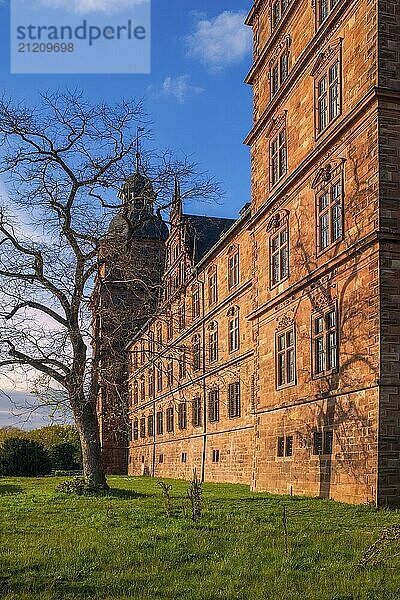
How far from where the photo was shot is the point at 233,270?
37156mm

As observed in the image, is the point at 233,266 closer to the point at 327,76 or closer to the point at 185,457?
the point at 185,457

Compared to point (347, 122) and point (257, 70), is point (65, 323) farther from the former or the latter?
point (257, 70)

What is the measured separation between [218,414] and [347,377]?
19.6 metres

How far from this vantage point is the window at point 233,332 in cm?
3647

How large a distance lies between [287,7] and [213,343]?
18.9 m

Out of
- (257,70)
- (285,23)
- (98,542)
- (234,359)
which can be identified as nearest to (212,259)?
(234,359)

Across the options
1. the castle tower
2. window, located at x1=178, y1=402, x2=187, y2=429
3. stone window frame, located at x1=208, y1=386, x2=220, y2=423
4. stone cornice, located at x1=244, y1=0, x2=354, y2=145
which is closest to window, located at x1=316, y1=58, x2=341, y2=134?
stone cornice, located at x1=244, y1=0, x2=354, y2=145

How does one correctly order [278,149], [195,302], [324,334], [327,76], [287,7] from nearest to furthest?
[324,334], [327,76], [287,7], [278,149], [195,302]

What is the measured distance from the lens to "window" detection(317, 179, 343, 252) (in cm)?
2111

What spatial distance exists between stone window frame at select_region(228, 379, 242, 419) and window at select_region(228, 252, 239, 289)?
467cm

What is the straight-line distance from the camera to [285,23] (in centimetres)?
2638

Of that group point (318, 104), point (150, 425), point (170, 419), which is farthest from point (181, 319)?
point (150, 425)

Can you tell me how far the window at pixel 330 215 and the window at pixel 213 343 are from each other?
18.1 meters

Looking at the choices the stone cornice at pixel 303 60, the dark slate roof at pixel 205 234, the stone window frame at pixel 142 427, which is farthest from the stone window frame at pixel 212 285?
the stone window frame at pixel 142 427
